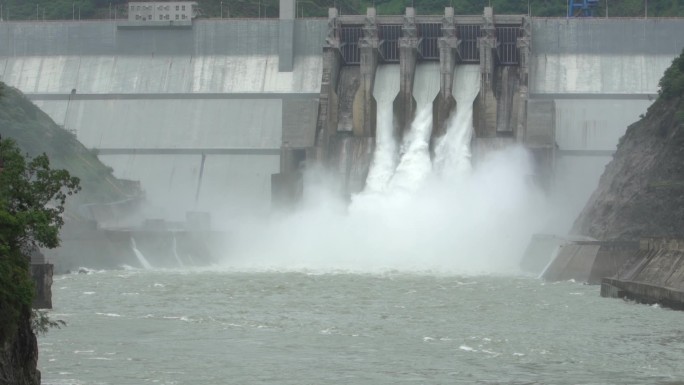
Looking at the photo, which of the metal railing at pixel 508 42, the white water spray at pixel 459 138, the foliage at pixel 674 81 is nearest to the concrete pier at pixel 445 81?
the white water spray at pixel 459 138

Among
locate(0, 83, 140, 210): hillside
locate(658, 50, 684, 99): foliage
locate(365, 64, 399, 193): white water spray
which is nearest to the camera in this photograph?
locate(658, 50, 684, 99): foliage

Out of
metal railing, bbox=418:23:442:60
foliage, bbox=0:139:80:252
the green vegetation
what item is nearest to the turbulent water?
metal railing, bbox=418:23:442:60

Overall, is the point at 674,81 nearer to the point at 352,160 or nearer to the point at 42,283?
the point at 352,160

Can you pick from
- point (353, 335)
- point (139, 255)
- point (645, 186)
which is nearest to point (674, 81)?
point (645, 186)

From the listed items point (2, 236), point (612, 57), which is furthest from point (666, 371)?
point (612, 57)

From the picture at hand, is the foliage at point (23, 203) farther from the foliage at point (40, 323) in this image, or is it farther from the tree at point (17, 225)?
the foliage at point (40, 323)

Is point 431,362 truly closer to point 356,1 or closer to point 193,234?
point 193,234

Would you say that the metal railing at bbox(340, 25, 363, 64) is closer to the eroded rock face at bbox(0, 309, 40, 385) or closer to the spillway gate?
the spillway gate
